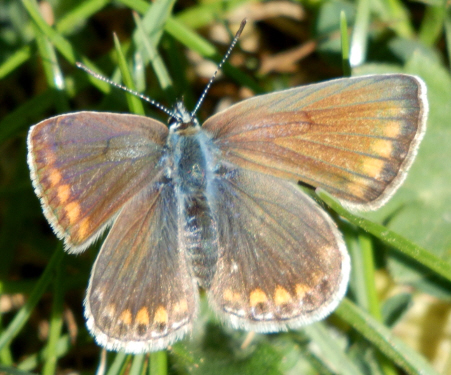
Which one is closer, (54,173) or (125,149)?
(54,173)

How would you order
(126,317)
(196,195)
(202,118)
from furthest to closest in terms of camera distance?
(202,118)
(196,195)
(126,317)

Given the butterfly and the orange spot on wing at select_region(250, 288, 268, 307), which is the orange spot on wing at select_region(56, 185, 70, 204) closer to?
the butterfly

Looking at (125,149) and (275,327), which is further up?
(125,149)

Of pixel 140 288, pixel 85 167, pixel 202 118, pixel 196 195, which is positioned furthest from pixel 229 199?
pixel 202 118

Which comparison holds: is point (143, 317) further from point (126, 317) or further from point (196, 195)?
point (196, 195)

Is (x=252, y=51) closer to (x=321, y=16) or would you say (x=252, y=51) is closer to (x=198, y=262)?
(x=321, y=16)

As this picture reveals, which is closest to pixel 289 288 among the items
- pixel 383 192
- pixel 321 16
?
pixel 383 192

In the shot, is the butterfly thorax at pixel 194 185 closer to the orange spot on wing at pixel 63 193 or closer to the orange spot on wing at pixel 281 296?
the orange spot on wing at pixel 281 296
